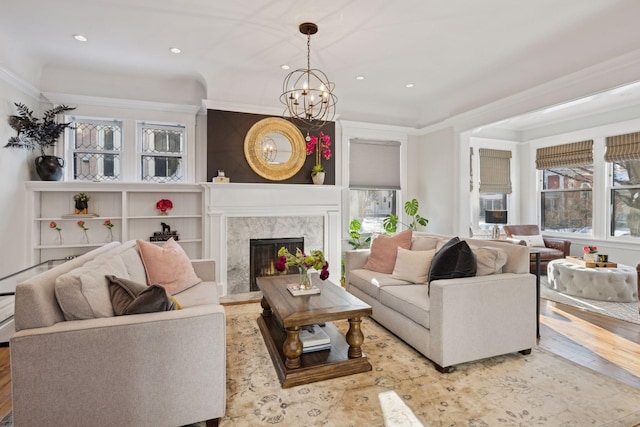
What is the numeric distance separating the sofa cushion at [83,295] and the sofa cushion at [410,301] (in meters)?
2.16

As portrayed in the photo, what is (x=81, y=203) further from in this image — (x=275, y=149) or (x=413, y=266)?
(x=413, y=266)

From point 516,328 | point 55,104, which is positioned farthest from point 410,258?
point 55,104

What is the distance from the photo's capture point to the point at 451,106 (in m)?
5.25

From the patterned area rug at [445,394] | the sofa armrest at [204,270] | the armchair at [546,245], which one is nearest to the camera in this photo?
the patterned area rug at [445,394]

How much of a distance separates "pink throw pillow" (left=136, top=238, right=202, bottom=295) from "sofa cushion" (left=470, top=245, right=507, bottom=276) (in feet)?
8.66

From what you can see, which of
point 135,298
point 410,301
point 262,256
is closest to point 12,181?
point 262,256

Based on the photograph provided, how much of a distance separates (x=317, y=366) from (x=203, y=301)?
1073 mm

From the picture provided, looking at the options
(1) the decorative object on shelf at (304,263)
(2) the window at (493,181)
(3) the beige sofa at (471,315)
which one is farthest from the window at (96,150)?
(2) the window at (493,181)

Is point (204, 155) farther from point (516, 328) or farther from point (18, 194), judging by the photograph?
point (516, 328)

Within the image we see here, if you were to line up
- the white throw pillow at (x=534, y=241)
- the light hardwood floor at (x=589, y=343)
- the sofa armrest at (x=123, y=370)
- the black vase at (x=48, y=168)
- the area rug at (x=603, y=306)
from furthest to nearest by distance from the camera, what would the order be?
the white throw pillow at (x=534, y=241)
the black vase at (x=48, y=168)
the area rug at (x=603, y=306)
the light hardwood floor at (x=589, y=343)
the sofa armrest at (x=123, y=370)

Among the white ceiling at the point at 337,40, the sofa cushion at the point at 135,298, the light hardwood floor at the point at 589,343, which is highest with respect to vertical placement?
the white ceiling at the point at 337,40

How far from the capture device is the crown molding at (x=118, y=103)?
4.21 m

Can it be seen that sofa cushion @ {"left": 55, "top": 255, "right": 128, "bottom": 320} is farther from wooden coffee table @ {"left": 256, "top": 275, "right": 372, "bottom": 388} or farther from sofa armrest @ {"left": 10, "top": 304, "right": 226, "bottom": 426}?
wooden coffee table @ {"left": 256, "top": 275, "right": 372, "bottom": 388}

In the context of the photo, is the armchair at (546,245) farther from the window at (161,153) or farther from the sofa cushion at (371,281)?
the window at (161,153)
